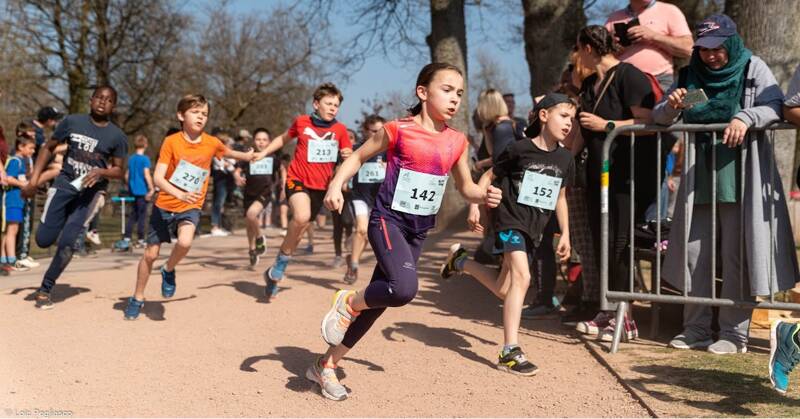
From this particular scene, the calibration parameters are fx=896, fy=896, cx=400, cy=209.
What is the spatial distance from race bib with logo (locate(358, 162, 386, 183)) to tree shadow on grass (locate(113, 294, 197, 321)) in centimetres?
264

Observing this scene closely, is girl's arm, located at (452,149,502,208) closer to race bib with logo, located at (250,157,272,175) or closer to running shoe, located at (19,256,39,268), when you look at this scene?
running shoe, located at (19,256,39,268)

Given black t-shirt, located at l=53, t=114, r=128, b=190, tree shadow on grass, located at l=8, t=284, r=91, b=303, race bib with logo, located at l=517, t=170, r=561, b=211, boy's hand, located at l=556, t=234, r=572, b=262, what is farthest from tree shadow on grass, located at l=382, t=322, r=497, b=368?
tree shadow on grass, located at l=8, t=284, r=91, b=303

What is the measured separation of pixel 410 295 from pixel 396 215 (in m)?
0.45

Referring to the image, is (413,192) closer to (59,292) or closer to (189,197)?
(189,197)

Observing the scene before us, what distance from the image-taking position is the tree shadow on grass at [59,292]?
800 cm

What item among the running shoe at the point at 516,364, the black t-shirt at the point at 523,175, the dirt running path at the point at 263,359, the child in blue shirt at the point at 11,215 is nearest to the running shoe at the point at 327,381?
the dirt running path at the point at 263,359

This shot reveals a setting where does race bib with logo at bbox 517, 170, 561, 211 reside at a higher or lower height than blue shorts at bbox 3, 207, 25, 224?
higher

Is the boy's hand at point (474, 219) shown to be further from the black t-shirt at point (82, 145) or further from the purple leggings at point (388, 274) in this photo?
the black t-shirt at point (82, 145)

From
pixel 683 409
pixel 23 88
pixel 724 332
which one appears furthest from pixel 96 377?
pixel 23 88

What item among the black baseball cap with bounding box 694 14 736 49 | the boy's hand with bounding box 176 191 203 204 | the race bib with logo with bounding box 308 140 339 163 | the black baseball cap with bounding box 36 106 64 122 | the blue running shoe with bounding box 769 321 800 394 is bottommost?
the blue running shoe with bounding box 769 321 800 394

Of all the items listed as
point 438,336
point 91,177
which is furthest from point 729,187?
point 91,177

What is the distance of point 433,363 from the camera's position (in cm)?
543

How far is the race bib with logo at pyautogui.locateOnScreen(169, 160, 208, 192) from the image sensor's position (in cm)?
710

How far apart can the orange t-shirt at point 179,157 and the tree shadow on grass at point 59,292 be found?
1.65 metres
